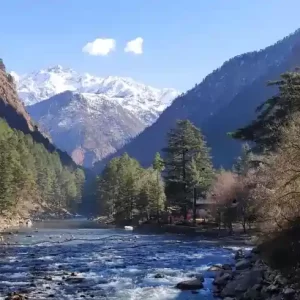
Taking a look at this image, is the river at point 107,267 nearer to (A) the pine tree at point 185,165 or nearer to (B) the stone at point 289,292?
(B) the stone at point 289,292

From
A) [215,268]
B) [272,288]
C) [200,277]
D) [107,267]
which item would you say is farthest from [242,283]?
[107,267]

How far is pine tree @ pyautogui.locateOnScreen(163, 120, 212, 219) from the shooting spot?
90438 millimetres

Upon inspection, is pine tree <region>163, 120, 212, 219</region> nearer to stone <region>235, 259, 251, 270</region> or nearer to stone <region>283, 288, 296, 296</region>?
stone <region>235, 259, 251, 270</region>

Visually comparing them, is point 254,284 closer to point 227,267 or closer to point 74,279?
point 227,267

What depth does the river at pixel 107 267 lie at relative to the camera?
3107 cm

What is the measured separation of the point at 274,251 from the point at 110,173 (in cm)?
11581

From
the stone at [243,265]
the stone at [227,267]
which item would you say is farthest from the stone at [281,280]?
the stone at [227,267]

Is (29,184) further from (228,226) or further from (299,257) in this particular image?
(299,257)

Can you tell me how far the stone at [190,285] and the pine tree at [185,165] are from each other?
188 feet

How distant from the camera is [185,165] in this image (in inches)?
3671

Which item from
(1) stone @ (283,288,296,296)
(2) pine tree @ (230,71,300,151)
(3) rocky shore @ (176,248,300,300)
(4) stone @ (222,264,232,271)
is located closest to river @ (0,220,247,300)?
(3) rocky shore @ (176,248,300,300)

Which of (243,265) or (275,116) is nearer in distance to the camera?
(243,265)

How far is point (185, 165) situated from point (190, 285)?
61.6m

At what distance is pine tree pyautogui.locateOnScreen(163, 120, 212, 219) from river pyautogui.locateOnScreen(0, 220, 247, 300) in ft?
92.5
